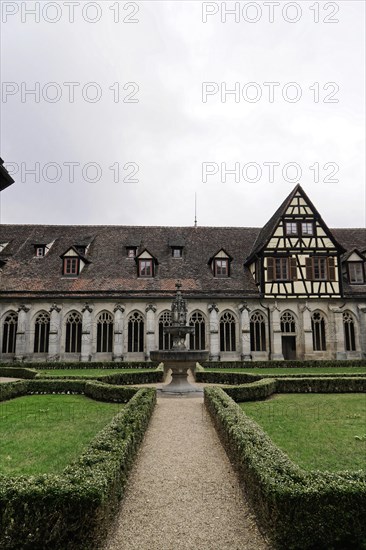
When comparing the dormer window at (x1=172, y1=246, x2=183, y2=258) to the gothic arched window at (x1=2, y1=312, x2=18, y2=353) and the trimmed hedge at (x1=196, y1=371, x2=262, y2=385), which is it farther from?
the trimmed hedge at (x1=196, y1=371, x2=262, y2=385)

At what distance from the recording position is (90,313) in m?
30.6

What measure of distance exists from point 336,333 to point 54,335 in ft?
72.6

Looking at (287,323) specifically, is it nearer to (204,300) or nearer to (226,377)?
(204,300)

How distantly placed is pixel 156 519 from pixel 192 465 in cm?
244

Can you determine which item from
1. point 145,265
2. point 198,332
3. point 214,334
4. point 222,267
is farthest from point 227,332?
point 145,265

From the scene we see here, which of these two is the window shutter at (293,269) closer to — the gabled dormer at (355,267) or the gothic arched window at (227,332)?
the gabled dormer at (355,267)

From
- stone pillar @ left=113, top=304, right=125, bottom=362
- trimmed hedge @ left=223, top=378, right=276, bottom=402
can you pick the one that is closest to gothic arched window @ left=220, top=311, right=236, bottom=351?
stone pillar @ left=113, top=304, right=125, bottom=362

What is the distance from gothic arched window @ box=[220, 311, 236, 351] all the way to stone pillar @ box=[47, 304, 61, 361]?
1282 cm

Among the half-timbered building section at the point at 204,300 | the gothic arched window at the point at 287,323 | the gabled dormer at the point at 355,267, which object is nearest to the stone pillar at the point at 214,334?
the half-timbered building section at the point at 204,300

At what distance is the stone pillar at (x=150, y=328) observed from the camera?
30.5 metres

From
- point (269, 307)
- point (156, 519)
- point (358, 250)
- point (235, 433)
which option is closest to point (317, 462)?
point (235, 433)

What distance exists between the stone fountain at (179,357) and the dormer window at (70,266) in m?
16.1

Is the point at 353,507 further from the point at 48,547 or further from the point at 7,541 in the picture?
the point at 7,541

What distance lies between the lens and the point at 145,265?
32719 mm
